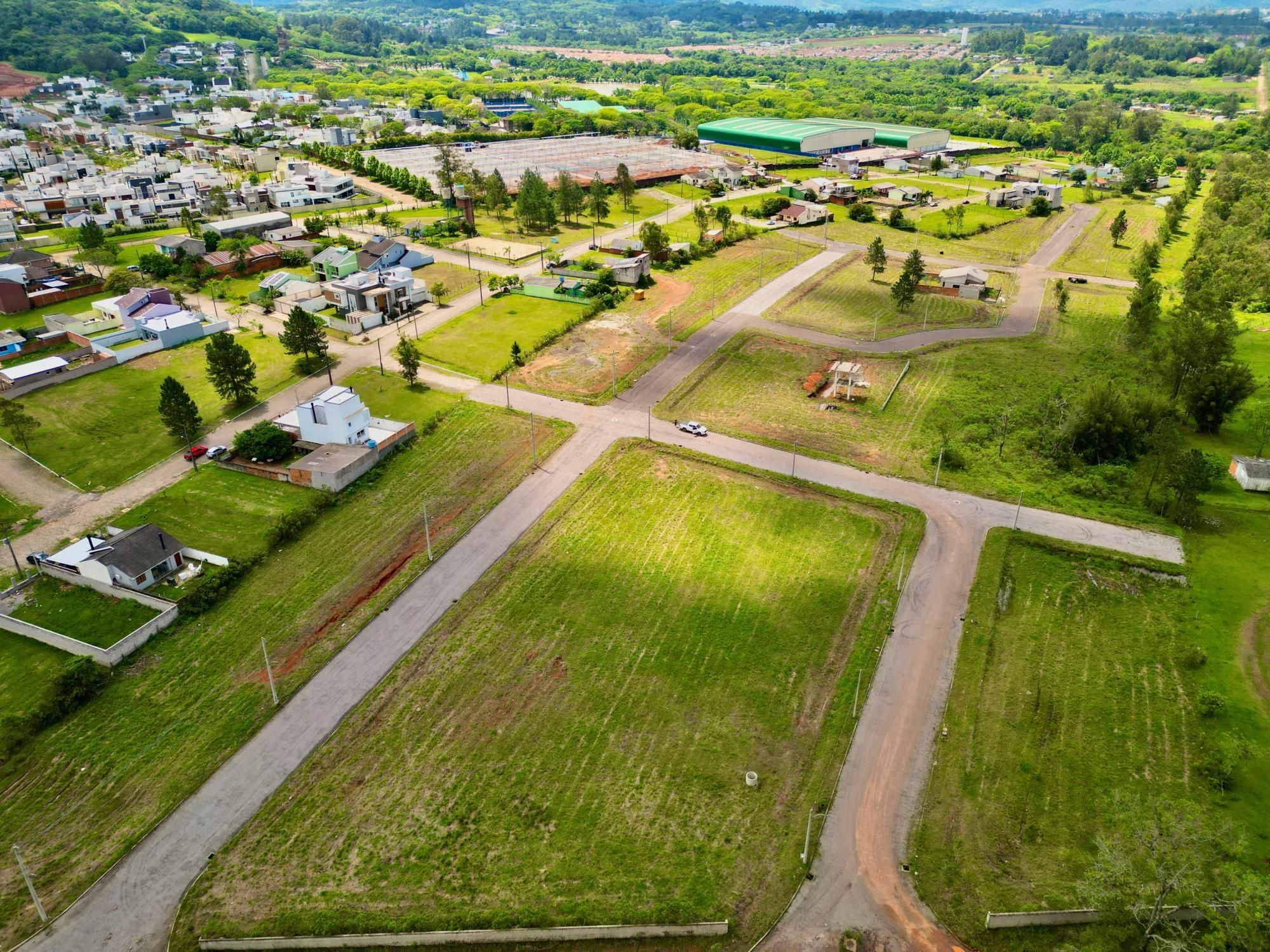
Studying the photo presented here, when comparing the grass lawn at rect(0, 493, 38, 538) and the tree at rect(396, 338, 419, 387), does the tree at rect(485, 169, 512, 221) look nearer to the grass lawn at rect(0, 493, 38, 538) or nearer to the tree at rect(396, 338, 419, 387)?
the tree at rect(396, 338, 419, 387)

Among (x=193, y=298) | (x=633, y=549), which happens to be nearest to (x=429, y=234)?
(x=193, y=298)

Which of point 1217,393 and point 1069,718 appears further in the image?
point 1217,393

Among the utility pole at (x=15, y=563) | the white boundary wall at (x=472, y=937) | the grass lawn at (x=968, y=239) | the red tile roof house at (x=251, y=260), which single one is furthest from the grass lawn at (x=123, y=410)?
the grass lawn at (x=968, y=239)

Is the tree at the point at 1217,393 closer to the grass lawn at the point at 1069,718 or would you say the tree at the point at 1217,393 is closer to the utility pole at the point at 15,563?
the grass lawn at the point at 1069,718

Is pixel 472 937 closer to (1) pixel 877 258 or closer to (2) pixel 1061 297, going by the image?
(1) pixel 877 258

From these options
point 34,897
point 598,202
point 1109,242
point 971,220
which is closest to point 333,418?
point 34,897

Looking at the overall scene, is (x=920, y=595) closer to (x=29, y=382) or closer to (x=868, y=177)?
(x=29, y=382)
